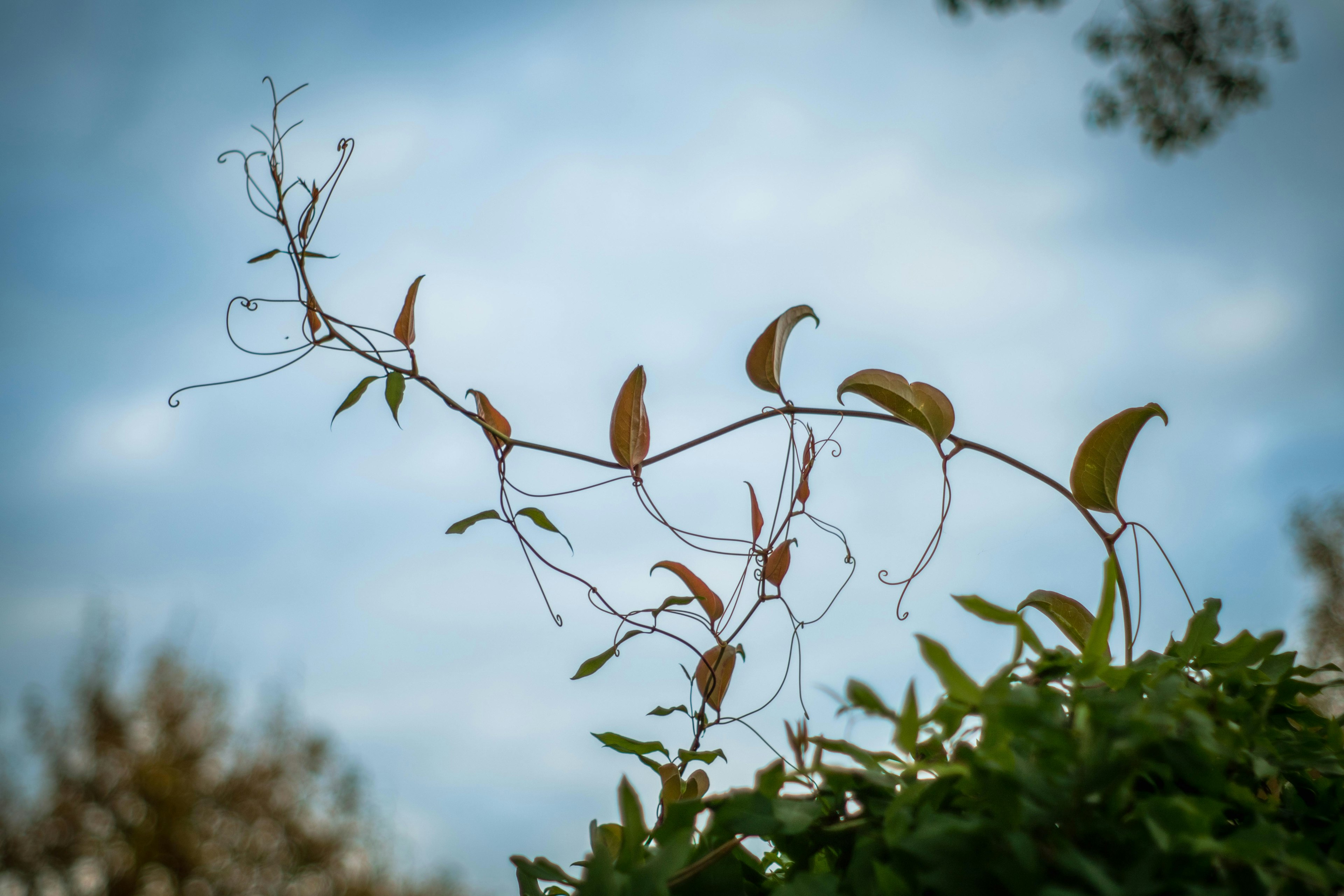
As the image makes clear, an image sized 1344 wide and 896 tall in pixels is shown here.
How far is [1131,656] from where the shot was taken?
347mm

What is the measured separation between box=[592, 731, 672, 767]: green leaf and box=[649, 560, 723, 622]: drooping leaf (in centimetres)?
10

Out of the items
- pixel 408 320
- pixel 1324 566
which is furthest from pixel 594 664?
pixel 1324 566

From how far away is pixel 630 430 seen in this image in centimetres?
42

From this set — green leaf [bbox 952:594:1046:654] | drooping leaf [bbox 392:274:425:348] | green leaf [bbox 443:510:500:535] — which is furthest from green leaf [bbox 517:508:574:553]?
green leaf [bbox 952:594:1046:654]

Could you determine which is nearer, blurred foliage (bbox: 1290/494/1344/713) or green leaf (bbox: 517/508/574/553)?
green leaf (bbox: 517/508/574/553)

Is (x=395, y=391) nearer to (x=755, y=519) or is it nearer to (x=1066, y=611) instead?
(x=755, y=519)

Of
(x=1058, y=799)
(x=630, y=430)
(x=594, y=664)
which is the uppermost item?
(x=630, y=430)

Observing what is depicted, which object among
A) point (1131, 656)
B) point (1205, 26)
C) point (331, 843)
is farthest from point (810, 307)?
point (331, 843)

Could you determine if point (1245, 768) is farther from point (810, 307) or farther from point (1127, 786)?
point (810, 307)

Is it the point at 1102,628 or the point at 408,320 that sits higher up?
the point at 408,320

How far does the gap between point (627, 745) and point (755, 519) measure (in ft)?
0.58

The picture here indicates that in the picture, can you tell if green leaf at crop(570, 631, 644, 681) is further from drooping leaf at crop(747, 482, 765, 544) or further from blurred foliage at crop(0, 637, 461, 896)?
blurred foliage at crop(0, 637, 461, 896)

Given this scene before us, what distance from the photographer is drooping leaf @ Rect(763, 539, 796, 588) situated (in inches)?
18.0

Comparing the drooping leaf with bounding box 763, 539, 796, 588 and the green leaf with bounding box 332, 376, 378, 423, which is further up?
the green leaf with bounding box 332, 376, 378, 423
